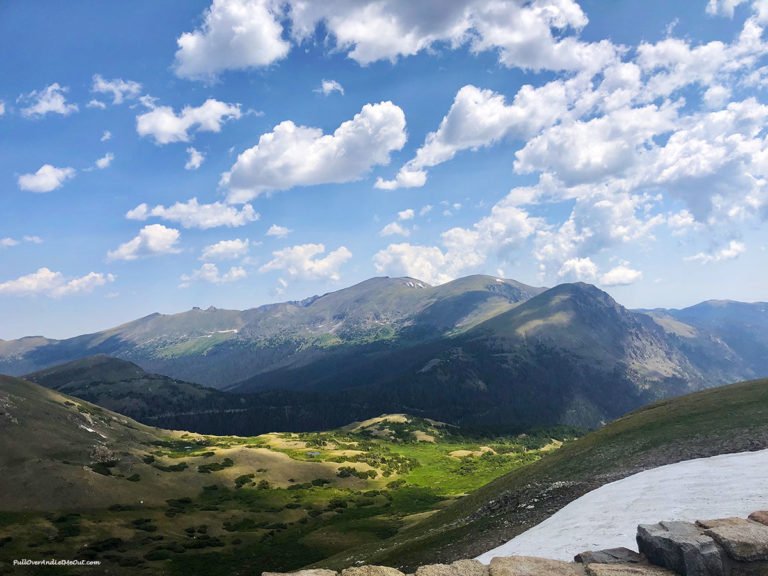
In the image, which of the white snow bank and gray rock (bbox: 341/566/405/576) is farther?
the white snow bank

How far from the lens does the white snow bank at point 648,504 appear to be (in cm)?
2647

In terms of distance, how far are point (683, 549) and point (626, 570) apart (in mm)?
2363

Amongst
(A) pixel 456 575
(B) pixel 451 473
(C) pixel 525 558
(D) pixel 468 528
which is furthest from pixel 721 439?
(B) pixel 451 473

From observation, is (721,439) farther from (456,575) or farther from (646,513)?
(456,575)

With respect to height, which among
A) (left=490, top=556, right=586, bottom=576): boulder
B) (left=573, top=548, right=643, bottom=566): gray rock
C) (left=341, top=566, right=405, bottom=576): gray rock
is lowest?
(left=573, top=548, right=643, bottom=566): gray rock

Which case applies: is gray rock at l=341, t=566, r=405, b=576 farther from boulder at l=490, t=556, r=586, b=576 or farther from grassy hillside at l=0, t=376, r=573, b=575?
grassy hillside at l=0, t=376, r=573, b=575

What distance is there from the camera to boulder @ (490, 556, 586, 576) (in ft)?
57.1

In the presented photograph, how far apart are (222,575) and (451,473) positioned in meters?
130

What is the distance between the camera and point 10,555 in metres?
61.1

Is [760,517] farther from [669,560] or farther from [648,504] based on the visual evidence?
[648,504]

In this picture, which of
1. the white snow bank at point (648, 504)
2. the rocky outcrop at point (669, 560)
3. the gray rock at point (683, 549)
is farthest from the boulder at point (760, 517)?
the white snow bank at point (648, 504)

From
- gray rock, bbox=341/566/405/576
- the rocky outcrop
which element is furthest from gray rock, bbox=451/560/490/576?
gray rock, bbox=341/566/405/576

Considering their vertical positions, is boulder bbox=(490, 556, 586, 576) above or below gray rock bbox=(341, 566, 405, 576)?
below

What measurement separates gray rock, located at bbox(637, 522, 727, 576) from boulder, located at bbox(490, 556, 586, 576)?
3.19 meters
